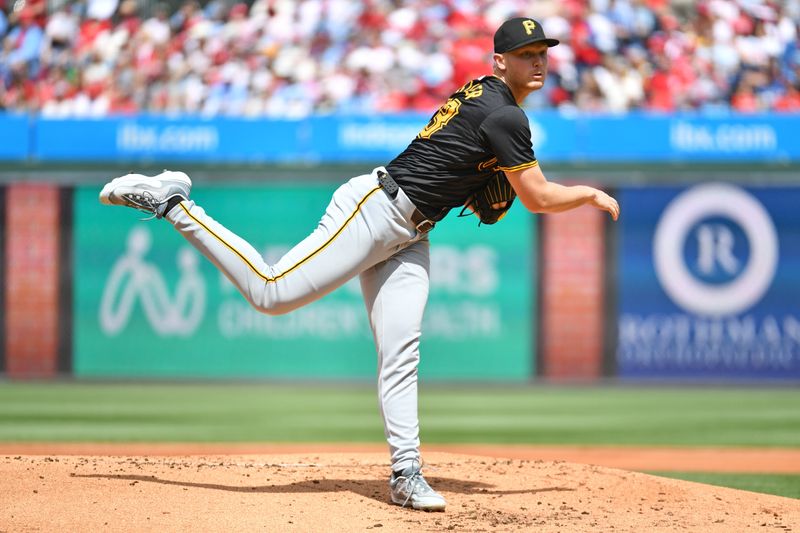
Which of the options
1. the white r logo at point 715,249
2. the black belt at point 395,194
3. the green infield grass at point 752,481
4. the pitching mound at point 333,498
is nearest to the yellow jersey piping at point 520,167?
the black belt at point 395,194

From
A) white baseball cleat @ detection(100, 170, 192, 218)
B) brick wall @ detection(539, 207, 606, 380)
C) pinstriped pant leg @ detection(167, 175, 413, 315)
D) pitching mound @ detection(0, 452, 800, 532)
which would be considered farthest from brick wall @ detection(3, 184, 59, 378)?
pinstriped pant leg @ detection(167, 175, 413, 315)

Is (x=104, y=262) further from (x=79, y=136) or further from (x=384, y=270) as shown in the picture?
(x=384, y=270)

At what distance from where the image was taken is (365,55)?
1422cm

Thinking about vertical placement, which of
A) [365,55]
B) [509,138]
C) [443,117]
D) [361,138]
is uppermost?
[365,55]

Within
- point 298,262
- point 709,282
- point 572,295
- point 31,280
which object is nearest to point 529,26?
point 298,262

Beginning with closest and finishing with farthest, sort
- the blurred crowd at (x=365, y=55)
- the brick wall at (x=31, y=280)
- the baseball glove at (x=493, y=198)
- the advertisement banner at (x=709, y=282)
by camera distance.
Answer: the baseball glove at (x=493, y=198)
the advertisement banner at (x=709, y=282)
the brick wall at (x=31, y=280)
the blurred crowd at (x=365, y=55)

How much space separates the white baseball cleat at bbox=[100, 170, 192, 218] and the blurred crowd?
30.6 ft

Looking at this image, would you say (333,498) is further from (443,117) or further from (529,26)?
(529,26)

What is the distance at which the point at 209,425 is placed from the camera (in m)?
9.38

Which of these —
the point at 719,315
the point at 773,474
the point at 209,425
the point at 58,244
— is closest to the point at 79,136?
the point at 58,244

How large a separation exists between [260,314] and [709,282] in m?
4.76

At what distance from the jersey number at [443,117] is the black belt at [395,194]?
21 centimetres

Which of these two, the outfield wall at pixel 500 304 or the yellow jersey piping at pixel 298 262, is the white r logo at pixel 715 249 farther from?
the yellow jersey piping at pixel 298 262

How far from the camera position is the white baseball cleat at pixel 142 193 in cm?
449
